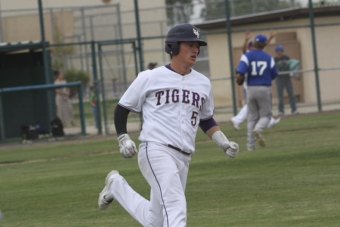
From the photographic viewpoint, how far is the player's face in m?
8.46

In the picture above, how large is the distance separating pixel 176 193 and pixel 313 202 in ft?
11.7

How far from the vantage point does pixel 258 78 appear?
18.1m

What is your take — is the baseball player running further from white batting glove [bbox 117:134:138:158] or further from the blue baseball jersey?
white batting glove [bbox 117:134:138:158]

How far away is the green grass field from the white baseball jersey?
192 cm

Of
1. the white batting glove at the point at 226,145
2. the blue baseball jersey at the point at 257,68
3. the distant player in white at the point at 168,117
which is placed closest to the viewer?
the distant player in white at the point at 168,117

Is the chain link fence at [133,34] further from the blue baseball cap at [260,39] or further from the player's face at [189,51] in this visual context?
the player's face at [189,51]

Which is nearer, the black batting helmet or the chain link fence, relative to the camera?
the black batting helmet

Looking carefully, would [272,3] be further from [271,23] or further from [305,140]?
[305,140]

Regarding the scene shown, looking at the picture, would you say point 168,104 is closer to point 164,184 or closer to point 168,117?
point 168,117

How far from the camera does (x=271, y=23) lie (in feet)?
120

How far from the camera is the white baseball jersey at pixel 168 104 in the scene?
846 cm

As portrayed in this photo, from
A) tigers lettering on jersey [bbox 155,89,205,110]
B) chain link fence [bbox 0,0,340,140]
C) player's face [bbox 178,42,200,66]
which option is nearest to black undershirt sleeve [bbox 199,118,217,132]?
tigers lettering on jersey [bbox 155,89,205,110]

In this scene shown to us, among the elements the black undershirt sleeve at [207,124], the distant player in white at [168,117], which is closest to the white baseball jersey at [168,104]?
the distant player in white at [168,117]

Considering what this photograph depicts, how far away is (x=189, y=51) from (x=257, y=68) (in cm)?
965
